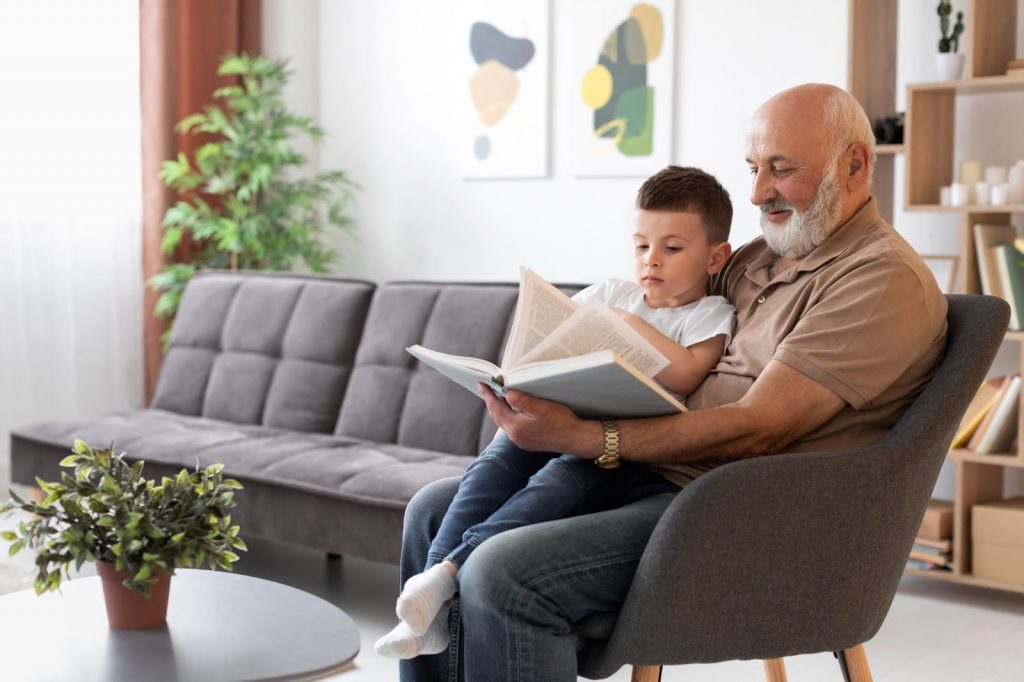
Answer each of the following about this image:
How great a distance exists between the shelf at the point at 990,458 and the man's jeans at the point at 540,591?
184 centimetres

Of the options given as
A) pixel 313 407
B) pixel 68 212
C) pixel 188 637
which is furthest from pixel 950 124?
pixel 68 212

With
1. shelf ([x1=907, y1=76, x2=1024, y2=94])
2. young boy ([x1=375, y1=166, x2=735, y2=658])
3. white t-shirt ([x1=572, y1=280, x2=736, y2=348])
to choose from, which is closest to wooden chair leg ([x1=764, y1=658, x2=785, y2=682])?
young boy ([x1=375, y1=166, x2=735, y2=658])

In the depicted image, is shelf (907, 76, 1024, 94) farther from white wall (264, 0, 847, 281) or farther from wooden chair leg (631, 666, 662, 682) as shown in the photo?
wooden chair leg (631, 666, 662, 682)

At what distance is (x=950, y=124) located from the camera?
361 cm

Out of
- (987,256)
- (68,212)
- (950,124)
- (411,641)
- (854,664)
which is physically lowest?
(854,664)

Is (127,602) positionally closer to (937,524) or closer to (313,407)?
(313,407)

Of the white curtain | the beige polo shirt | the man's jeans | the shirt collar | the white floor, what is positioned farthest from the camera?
the white curtain

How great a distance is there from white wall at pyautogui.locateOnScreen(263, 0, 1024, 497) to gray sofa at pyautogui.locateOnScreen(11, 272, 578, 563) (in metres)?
1.01

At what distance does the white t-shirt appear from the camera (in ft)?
6.86

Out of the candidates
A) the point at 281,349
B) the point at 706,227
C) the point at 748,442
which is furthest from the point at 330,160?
the point at 748,442

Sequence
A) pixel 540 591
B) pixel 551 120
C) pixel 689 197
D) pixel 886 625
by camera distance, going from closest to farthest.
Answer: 1. pixel 540 591
2. pixel 689 197
3. pixel 886 625
4. pixel 551 120

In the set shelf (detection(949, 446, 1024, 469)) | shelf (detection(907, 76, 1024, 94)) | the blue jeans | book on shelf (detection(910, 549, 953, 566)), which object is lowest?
book on shelf (detection(910, 549, 953, 566))

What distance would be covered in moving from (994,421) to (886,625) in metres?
0.65

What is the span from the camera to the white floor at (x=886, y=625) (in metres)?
2.80
